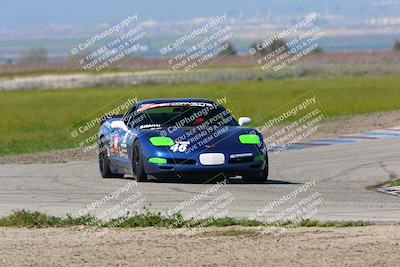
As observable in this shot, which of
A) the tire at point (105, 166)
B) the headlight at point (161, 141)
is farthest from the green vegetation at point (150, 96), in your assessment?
the headlight at point (161, 141)

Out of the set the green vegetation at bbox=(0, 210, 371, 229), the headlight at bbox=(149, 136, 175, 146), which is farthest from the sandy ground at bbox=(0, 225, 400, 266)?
the headlight at bbox=(149, 136, 175, 146)

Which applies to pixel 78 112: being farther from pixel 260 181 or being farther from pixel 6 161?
pixel 260 181

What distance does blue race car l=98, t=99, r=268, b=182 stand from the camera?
62.4ft

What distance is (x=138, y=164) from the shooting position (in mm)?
19469

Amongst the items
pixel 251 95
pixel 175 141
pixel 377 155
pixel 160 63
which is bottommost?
pixel 160 63

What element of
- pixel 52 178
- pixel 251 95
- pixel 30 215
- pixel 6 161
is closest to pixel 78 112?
pixel 251 95

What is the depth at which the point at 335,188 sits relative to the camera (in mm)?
18250

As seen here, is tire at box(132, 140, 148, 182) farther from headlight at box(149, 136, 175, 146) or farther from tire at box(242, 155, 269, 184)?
tire at box(242, 155, 269, 184)

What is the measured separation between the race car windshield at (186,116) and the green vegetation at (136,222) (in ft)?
20.2

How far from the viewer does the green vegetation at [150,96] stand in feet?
126

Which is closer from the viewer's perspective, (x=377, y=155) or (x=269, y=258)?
(x=269, y=258)

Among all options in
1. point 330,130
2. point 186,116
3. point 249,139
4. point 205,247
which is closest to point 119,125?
point 186,116

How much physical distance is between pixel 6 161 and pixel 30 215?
1189 centimetres

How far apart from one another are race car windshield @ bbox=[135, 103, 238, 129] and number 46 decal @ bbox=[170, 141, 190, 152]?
71cm
